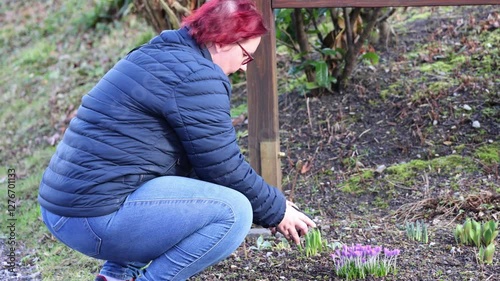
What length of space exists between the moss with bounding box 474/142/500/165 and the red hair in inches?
91.1

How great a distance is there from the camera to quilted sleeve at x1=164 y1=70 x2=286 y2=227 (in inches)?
106

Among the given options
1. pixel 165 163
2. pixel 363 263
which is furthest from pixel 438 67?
pixel 165 163

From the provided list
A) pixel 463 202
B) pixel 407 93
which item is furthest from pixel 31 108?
pixel 463 202

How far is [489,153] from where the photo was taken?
471 centimetres

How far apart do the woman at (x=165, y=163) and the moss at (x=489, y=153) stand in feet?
7.13

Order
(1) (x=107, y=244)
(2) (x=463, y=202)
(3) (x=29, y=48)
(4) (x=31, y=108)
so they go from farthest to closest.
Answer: (3) (x=29, y=48), (4) (x=31, y=108), (2) (x=463, y=202), (1) (x=107, y=244)

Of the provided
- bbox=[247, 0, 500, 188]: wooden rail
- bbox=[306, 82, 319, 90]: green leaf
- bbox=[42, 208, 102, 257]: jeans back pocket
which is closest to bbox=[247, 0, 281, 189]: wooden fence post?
bbox=[247, 0, 500, 188]: wooden rail

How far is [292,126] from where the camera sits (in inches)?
217

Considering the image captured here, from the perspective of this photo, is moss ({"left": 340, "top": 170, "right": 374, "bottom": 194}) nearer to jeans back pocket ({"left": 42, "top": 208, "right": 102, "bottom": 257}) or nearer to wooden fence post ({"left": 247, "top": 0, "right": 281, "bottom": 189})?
wooden fence post ({"left": 247, "top": 0, "right": 281, "bottom": 189})

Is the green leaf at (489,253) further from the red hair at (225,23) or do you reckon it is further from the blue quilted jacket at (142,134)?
the red hair at (225,23)

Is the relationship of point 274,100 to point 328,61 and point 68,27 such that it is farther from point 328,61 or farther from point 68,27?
point 68,27

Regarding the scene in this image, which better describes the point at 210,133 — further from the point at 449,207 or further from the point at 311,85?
the point at 311,85

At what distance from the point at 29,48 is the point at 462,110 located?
21.2ft

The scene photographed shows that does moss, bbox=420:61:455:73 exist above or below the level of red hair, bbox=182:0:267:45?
below
